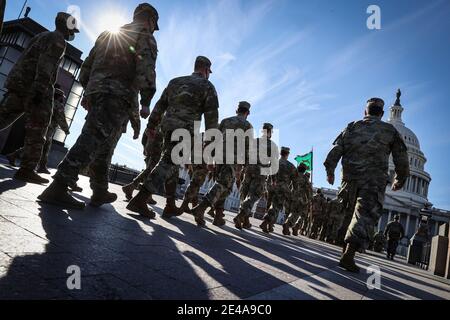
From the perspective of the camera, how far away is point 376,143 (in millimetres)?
4551

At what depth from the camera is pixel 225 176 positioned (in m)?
5.89

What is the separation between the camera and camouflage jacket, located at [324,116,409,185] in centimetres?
445

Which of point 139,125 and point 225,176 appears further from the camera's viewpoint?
point 225,176

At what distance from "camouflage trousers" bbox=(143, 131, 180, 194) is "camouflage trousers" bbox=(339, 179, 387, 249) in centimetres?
261

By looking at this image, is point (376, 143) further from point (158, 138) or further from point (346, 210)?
point (158, 138)

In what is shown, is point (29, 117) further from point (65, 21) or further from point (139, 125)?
point (139, 125)

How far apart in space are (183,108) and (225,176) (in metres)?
1.79

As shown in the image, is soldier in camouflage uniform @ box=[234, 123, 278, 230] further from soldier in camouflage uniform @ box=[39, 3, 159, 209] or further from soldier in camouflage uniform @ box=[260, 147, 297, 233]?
soldier in camouflage uniform @ box=[39, 3, 159, 209]

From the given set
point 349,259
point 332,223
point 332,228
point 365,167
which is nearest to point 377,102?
point 365,167

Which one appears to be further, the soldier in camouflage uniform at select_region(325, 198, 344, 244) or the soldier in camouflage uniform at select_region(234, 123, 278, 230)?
the soldier in camouflage uniform at select_region(325, 198, 344, 244)

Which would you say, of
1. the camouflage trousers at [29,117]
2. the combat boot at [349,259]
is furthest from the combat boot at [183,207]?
the combat boot at [349,259]

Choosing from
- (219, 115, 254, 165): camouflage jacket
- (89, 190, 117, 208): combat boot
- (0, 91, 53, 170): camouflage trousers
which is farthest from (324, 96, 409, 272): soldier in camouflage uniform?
(0, 91, 53, 170): camouflage trousers
